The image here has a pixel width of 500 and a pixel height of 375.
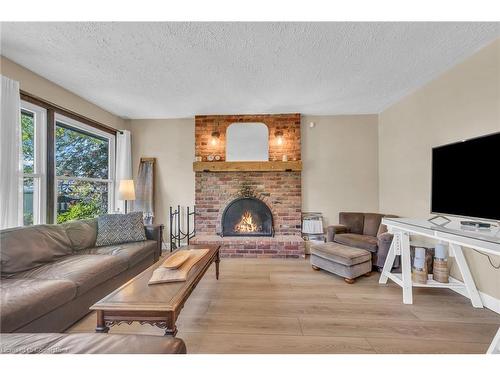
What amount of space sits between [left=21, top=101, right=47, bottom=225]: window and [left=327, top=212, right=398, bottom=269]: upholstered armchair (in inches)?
157

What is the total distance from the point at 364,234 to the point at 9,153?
14.9 feet

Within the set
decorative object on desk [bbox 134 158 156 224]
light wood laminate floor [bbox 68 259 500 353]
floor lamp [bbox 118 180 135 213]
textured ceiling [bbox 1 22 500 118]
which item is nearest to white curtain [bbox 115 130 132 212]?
decorative object on desk [bbox 134 158 156 224]

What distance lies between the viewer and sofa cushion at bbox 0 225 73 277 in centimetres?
173

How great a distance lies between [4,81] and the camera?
1.97m

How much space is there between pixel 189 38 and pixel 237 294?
8.30ft

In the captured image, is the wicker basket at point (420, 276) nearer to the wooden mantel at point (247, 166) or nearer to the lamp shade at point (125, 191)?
the wooden mantel at point (247, 166)

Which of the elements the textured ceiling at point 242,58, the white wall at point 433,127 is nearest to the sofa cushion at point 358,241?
the white wall at point 433,127

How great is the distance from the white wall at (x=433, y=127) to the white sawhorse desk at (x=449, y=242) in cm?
18

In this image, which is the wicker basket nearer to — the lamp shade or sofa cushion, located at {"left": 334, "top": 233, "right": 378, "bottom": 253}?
sofa cushion, located at {"left": 334, "top": 233, "right": 378, "bottom": 253}

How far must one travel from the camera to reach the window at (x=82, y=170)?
9.46 ft
